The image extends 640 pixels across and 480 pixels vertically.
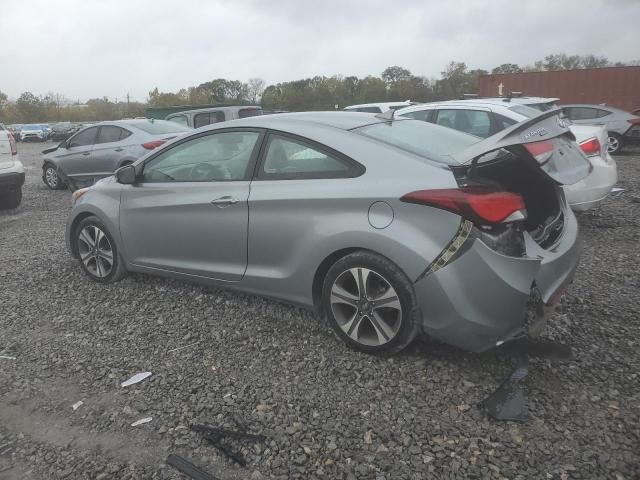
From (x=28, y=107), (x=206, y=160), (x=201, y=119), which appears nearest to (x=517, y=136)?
(x=206, y=160)

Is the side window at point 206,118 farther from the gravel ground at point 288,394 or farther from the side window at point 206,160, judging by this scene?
the gravel ground at point 288,394

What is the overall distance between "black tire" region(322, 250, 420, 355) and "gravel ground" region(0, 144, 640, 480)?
13 centimetres

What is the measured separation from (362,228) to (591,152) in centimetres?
399

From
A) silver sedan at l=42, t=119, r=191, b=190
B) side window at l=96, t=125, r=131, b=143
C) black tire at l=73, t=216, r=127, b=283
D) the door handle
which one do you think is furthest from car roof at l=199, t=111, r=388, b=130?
side window at l=96, t=125, r=131, b=143

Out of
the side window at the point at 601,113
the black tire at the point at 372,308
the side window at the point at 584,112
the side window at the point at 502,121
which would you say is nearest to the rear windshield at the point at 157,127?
the side window at the point at 502,121

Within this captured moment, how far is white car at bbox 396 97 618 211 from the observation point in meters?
5.51

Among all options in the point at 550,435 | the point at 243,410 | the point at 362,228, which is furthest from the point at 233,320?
the point at 550,435

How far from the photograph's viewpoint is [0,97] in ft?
210

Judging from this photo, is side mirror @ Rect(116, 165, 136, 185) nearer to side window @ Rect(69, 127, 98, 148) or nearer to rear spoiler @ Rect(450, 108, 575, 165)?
rear spoiler @ Rect(450, 108, 575, 165)

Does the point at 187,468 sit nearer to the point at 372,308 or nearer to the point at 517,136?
the point at 372,308

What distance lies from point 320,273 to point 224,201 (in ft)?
2.98

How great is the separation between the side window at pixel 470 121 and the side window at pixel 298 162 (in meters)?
4.48

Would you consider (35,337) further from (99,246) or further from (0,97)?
(0,97)

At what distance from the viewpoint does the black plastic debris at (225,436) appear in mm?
2424
